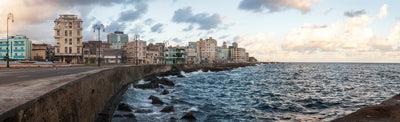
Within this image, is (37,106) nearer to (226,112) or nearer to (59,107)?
(59,107)

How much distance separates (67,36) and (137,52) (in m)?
47.2

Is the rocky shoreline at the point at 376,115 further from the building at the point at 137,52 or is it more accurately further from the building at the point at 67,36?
the building at the point at 137,52

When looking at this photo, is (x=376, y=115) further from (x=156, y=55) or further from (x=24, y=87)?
(x=156, y=55)

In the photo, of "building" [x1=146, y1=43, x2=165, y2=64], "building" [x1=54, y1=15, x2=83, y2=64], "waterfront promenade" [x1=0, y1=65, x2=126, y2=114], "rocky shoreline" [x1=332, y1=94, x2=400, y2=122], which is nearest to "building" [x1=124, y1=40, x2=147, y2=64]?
"building" [x1=146, y1=43, x2=165, y2=64]

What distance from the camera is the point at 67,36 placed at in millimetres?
69562

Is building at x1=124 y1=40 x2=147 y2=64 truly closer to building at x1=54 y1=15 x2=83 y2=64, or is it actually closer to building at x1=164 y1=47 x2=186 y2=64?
building at x1=164 y1=47 x2=186 y2=64

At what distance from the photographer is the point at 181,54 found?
130m

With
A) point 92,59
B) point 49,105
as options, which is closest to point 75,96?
point 49,105

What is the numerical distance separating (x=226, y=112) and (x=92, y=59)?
100 meters

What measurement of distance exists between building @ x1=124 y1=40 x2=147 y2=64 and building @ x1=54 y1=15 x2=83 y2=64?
4379 centimetres

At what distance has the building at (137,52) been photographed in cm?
11719

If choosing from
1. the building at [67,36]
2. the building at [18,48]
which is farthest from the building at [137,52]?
the building at [18,48]

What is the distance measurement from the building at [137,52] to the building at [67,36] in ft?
144

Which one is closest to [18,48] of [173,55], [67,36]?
[67,36]
